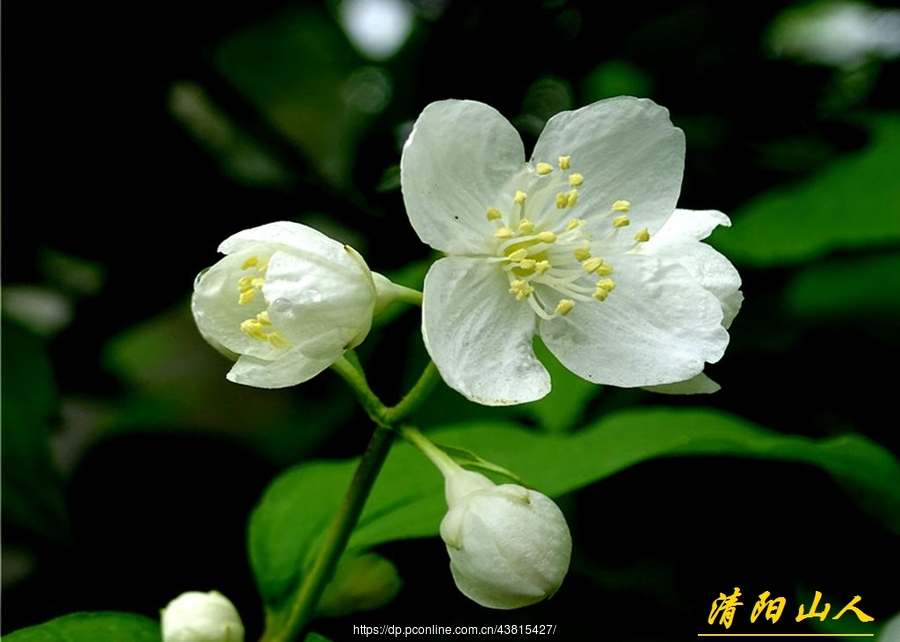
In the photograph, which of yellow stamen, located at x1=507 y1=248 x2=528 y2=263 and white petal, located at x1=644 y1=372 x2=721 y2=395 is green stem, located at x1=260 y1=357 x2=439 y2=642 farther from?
white petal, located at x1=644 y1=372 x2=721 y2=395

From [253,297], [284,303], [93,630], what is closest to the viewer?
[284,303]

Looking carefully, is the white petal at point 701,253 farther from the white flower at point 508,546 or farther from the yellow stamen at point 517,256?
the white flower at point 508,546

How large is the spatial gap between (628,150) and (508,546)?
57 centimetres

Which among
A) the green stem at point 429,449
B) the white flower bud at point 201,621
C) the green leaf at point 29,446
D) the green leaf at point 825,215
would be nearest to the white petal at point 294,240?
the green stem at point 429,449

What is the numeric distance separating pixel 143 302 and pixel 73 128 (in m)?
0.53

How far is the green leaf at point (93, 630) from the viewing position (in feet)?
4.40

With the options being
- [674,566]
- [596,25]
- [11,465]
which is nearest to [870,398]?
[674,566]

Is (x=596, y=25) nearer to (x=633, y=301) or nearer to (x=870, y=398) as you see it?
(x=870, y=398)

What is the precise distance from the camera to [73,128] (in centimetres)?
285

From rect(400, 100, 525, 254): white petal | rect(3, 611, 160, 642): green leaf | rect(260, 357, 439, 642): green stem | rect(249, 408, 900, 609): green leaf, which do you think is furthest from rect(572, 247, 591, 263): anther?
rect(3, 611, 160, 642): green leaf

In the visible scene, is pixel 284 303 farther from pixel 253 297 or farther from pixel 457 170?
pixel 457 170

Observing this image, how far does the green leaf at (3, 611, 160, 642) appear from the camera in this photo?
1.34 m

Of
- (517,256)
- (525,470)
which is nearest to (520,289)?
(517,256)

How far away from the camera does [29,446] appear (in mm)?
2316
